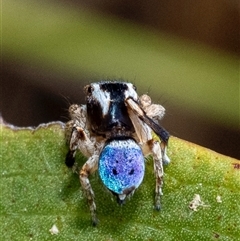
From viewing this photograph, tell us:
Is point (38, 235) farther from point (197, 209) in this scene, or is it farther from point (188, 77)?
point (188, 77)

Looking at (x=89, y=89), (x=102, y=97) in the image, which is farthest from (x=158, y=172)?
(x=89, y=89)

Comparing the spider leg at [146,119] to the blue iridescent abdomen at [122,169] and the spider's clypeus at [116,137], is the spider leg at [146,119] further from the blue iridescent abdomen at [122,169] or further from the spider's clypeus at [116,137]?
the blue iridescent abdomen at [122,169]

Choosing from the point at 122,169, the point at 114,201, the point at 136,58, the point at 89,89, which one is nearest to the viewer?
the point at 122,169

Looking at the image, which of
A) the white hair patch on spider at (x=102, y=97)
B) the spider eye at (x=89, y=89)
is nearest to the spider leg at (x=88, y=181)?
the white hair patch on spider at (x=102, y=97)

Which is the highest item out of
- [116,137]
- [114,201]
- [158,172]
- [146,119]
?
[146,119]

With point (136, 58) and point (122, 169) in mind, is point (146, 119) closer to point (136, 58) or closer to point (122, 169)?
point (122, 169)

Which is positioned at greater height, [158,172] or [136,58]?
[136,58]
